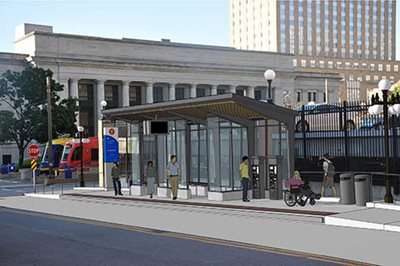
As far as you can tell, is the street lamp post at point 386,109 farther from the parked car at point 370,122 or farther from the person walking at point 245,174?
the person walking at point 245,174

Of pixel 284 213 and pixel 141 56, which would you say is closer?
pixel 284 213

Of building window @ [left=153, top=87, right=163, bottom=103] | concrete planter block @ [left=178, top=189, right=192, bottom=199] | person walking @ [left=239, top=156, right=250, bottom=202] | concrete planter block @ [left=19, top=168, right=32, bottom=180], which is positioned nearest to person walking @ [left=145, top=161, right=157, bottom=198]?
concrete planter block @ [left=178, top=189, right=192, bottom=199]

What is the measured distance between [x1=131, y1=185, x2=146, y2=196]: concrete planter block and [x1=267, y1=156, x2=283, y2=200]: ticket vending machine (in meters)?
7.13

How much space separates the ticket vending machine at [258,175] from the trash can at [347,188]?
12.5 feet

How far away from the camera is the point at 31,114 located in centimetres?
5675

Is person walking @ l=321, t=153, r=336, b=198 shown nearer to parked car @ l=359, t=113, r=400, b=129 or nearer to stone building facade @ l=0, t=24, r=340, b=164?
parked car @ l=359, t=113, r=400, b=129

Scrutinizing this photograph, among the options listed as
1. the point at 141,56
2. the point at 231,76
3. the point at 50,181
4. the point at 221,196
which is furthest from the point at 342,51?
the point at 221,196

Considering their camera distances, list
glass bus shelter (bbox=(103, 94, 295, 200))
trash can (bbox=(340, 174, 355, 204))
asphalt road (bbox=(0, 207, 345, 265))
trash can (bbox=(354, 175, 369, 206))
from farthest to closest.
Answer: glass bus shelter (bbox=(103, 94, 295, 200)) → trash can (bbox=(340, 174, 355, 204)) → trash can (bbox=(354, 175, 369, 206)) → asphalt road (bbox=(0, 207, 345, 265))

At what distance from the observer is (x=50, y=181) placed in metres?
43.1

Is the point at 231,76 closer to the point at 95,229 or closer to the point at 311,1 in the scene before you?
the point at 95,229

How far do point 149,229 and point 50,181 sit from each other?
27986 millimetres

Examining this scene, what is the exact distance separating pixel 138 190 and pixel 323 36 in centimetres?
17044

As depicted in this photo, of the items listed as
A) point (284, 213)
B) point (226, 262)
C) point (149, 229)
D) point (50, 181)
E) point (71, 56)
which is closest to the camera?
point (226, 262)

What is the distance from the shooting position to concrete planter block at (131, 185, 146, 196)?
27.8 meters
